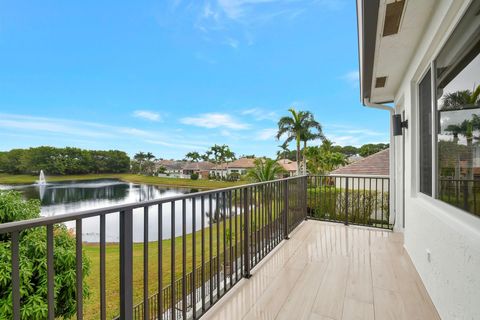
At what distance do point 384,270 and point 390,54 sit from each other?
221 cm

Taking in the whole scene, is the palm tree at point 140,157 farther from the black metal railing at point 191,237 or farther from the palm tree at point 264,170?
the black metal railing at point 191,237

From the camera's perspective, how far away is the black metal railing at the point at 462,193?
4.46ft

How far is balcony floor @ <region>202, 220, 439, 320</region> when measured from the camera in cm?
186

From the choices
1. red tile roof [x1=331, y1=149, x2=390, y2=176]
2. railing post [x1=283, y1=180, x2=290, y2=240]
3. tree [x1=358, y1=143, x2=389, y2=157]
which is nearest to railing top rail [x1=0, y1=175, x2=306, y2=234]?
railing post [x1=283, y1=180, x2=290, y2=240]

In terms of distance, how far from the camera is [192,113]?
4897 cm

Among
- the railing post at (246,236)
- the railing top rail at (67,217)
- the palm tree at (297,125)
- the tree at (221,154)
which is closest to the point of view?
the railing top rail at (67,217)

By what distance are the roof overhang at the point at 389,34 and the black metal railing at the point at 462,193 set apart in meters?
1.26

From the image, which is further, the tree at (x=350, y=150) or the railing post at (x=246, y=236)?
the tree at (x=350, y=150)

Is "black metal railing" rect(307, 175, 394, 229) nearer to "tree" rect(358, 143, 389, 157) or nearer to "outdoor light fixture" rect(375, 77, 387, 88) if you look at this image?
"outdoor light fixture" rect(375, 77, 387, 88)

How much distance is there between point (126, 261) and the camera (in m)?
1.22

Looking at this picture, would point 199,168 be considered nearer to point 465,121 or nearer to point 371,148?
point 371,148

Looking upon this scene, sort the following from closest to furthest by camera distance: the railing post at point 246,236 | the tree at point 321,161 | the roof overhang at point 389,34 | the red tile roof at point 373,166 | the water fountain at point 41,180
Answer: the roof overhang at point 389,34, the railing post at point 246,236, the red tile roof at point 373,166, the tree at point 321,161, the water fountain at point 41,180

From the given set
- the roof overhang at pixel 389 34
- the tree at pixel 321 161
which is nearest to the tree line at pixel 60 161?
the tree at pixel 321 161

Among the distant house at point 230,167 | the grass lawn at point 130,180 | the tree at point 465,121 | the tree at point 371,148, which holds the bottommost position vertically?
the grass lawn at point 130,180
